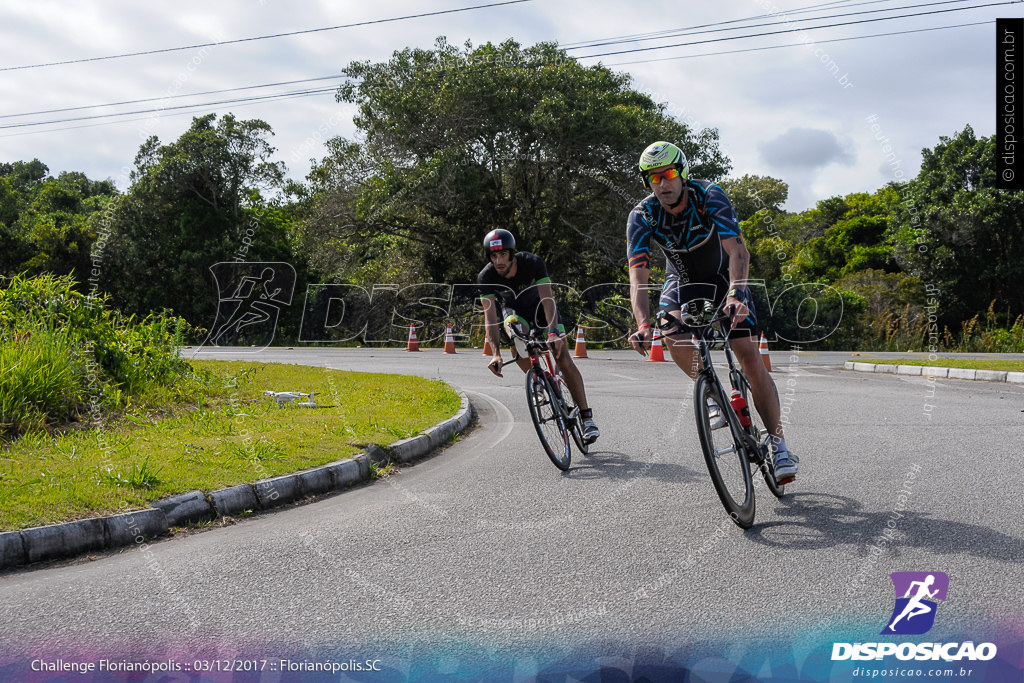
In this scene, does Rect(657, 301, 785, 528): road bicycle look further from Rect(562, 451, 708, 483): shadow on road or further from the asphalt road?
Rect(562, 451, 708, 483): shadow on road

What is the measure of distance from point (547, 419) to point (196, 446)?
2.95m

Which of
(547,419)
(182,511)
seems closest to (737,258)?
(547,419)

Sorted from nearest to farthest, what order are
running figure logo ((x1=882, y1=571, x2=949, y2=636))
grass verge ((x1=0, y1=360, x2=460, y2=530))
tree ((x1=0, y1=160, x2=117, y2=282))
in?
running figure logo ((x1=882, y1=571, x2=949, y2=636)) < grass verge ((x1=0, y1=360, x2=460, y2=530)) < tree ((x1=0, y1=160, x2=117, y2=282))

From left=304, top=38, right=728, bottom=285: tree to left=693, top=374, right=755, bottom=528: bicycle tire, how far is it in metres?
21.0

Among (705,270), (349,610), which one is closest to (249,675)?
(349,610)

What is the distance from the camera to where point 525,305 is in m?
7.26

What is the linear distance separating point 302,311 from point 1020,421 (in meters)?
27.7

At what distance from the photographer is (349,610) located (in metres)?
3.64

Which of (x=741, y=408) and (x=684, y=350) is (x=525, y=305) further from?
(x=741, y=408)

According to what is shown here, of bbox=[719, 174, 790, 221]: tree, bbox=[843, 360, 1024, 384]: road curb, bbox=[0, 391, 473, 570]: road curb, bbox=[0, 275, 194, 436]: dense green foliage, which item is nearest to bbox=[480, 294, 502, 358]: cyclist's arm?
bbox=[0, 391, 473, 570]: road curb

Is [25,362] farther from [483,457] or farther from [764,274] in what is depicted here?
[764,274]

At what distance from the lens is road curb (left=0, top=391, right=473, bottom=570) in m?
4.65

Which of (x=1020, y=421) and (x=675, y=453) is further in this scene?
(x=1020, y=421)

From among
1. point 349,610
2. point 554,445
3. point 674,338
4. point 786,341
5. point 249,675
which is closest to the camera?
point 249,675
